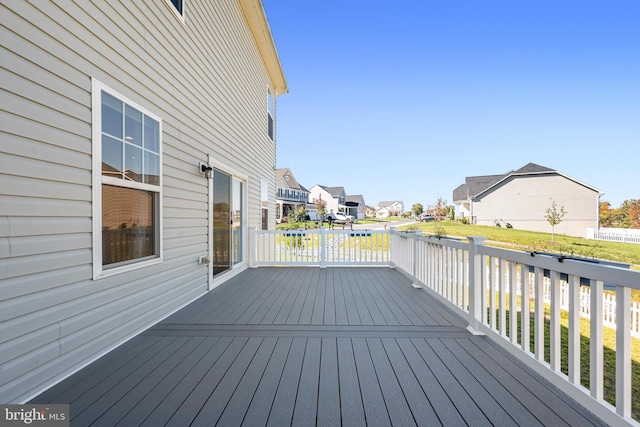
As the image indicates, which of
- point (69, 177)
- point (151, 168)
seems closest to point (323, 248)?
point (151, 168)

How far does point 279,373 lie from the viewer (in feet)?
6.33

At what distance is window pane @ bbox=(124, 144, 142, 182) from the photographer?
8.29 ft

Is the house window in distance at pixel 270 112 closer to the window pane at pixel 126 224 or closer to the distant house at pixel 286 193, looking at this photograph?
the window pane at pixel 126 224

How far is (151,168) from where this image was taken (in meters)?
2.86

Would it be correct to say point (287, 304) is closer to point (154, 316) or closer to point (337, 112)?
point (154, 316)

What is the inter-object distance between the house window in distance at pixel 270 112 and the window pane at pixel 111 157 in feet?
19.0

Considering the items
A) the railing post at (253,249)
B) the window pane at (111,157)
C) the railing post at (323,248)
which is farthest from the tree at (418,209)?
the window pane at (111,157)

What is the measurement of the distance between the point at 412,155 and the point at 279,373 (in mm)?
37305

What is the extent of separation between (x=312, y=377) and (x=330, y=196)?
42108 millimetres

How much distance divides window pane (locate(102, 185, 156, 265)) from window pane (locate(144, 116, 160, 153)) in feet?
1.59

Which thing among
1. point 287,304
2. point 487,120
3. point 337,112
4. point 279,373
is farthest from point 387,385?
point 487,120

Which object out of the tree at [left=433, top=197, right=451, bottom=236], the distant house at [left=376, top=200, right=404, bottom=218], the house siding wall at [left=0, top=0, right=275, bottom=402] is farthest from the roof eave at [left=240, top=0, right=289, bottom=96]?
the distant house at [left=376, top=200, right=404, bottom=218]

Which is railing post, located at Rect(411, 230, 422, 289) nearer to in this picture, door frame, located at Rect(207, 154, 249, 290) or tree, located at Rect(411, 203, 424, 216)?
door frame, located at Rect(207, 154, 249, 290)

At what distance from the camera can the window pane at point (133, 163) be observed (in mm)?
2527
